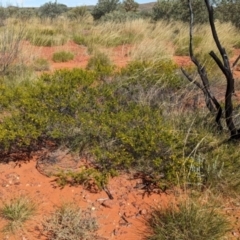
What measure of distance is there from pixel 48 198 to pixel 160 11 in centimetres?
1468

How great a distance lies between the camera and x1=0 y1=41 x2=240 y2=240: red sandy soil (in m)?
2.54

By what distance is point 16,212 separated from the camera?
259cm

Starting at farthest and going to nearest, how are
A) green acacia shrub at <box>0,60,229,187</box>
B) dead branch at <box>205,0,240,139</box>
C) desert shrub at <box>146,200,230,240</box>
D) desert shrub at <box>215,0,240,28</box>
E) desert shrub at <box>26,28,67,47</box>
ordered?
desert shrub at <box>215,0,240,28</box> → desert shrub at <box>26,28,67,47</box> → dead branch at <box>205,0,240,139</box> → green acacia shrub at <box>0,60,229,187</box> → desert shrub at <box>146,200,230,240</box>

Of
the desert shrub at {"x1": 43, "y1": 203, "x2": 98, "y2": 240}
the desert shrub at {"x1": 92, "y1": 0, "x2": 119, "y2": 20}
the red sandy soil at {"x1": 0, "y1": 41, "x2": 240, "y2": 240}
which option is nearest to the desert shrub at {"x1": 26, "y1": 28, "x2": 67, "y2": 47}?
the red sandy soil at {"x1": 0, "y1": 41, "x2": 240, "y2": 240}

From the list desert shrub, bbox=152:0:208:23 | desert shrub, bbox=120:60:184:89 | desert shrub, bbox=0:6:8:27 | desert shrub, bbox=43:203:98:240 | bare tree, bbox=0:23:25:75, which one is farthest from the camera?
desert shrub, bbox=152:0:208:23

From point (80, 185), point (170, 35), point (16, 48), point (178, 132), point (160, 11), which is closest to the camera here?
point (80, 185)

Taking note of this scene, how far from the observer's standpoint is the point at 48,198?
291 cm

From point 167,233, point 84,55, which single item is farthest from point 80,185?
point 84,55

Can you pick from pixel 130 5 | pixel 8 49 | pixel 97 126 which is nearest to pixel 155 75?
pixel 97 126

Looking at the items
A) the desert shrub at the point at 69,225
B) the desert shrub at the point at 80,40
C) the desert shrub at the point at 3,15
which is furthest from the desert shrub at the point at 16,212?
the desert shrub at the point at 3,15

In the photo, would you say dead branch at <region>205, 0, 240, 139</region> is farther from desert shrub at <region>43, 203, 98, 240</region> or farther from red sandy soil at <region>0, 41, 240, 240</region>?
desert shrub at <region>43, 203, 98, 240</region>

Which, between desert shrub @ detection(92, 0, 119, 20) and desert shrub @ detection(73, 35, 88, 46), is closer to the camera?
desert shrub @ detection(73, 35, 88, 46)

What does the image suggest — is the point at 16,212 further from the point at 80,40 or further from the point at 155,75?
the point at 80,40

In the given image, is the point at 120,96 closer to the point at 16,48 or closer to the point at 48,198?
the point at 48,198
